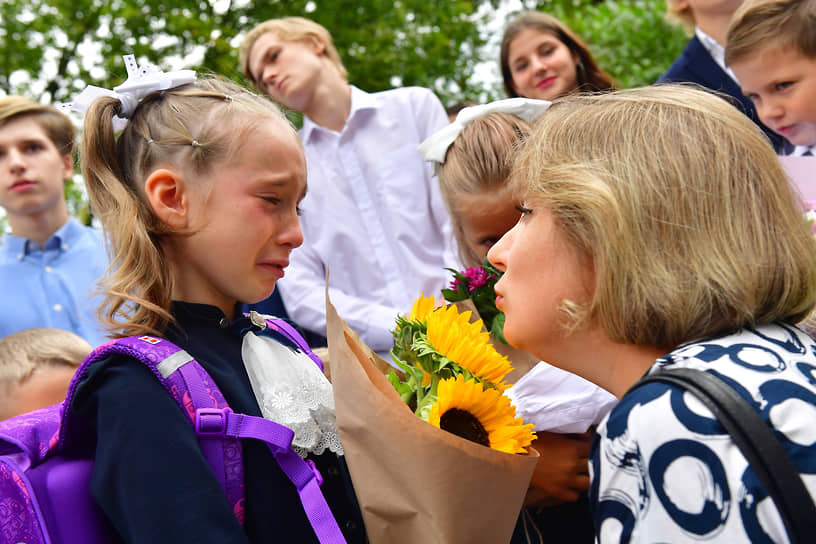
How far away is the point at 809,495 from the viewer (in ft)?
3.67

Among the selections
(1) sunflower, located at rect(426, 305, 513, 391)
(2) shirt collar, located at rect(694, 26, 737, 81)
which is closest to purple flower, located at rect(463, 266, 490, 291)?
(1) sunflower, located at rect(426, 305, 513, 391)

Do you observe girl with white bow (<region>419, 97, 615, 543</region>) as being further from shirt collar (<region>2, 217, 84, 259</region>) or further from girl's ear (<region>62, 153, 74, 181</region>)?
girl's ear (<region>62, 153, 74, 181</region>)

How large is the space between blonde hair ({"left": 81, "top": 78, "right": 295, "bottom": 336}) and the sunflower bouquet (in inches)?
25.7

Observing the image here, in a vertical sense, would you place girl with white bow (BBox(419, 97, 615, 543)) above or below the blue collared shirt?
above

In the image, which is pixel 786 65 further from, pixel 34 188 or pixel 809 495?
pixel 34 188

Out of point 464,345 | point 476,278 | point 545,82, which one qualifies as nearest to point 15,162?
point 545,82

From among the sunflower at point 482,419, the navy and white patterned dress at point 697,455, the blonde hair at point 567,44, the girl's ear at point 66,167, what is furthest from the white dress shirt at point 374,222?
the navy and white patterned dress at point 697,455

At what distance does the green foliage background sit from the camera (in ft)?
23.4

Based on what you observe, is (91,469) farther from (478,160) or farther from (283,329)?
(478,160)

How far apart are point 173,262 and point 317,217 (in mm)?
1732

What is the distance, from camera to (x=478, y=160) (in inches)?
98.7

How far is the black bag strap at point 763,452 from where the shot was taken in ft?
3.61

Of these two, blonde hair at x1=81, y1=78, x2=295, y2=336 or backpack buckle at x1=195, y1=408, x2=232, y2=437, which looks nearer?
backpack buckle at x1=195, y1=408, x2=232, y2=437

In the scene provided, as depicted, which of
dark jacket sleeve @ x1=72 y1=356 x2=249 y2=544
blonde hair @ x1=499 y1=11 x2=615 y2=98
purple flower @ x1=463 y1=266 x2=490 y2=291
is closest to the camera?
dark jacket sleeve @ x1=72 y1=356 x2=249 y2=544
